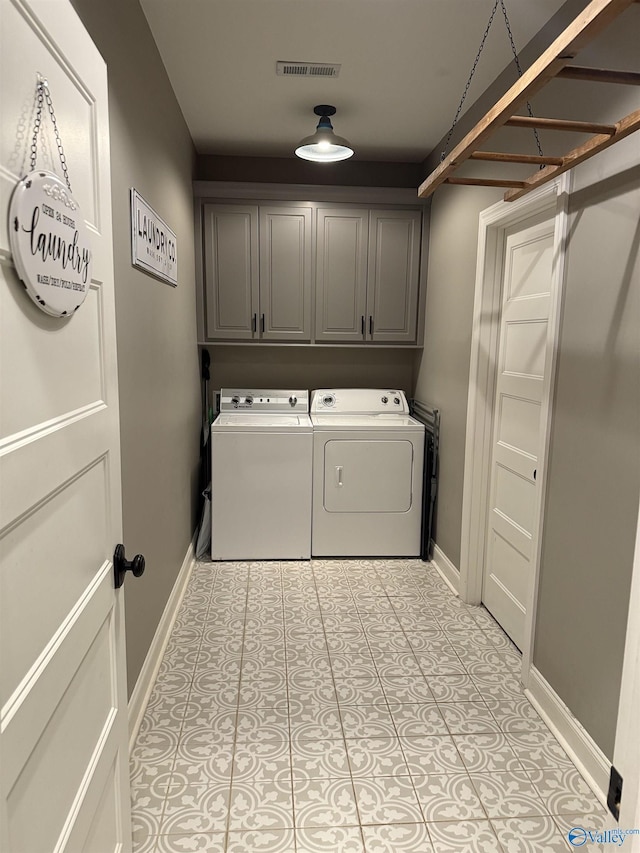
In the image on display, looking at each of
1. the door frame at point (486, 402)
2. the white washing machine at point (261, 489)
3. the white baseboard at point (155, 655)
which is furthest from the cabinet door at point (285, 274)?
the white baseboard at point (155, 655)

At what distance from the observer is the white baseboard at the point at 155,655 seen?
1.99m

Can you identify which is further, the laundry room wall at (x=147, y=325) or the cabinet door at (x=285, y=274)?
the cabinet door at (x=285, y=274)

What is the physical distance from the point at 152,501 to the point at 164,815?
3.62 ft

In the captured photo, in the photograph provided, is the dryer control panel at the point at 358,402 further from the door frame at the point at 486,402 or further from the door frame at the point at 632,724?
the door frame at the point at 632,724

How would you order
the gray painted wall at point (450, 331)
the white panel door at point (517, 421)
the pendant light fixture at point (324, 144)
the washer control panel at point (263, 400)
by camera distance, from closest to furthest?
1. the white panel door at point (517, 421)
2. the pendant light fixture at point (324, 144)
3. the gray painted wall at point (450, 331)
4. the washer control panel at point (263, 400)

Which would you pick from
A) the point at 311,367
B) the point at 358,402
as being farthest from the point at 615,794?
the point at 311,367

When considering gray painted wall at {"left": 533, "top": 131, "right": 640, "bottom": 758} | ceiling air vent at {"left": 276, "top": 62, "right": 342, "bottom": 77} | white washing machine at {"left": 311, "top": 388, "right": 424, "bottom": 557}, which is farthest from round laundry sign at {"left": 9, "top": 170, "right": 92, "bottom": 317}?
white washing machine at {"left": 311, "top": 388, "right": 424, "bottom": 557}

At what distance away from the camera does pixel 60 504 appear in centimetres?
92

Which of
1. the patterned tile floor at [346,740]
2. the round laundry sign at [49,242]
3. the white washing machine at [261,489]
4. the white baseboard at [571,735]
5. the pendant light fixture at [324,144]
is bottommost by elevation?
the patterned tile floor at [346,740]

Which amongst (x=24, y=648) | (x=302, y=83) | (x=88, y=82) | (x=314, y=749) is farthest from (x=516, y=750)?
(x=302, y=83)

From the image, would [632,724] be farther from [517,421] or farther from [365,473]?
[365,473]

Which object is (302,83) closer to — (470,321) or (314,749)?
(470,321)

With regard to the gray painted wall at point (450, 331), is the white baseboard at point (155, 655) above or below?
below

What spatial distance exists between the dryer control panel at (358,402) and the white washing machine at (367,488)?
0.25 meters
